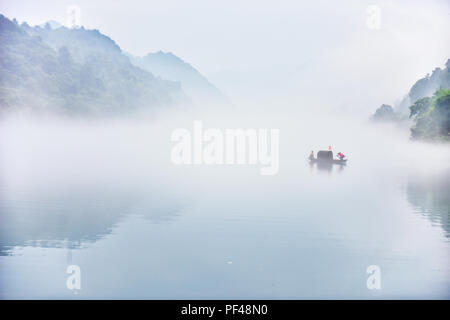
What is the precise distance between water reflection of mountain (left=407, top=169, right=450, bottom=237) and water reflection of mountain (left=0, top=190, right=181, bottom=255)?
46.5 feet

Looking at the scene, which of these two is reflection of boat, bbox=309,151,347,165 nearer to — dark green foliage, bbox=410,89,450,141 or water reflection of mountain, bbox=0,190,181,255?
dark green foliage, bbox=410,89,450,141

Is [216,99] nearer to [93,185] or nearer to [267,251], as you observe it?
[93,185]

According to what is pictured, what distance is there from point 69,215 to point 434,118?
7198 centimetres

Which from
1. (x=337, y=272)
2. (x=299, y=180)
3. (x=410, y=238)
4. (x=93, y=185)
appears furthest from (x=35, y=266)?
(x=299, y=180)

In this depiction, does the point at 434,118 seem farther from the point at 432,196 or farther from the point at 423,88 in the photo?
the point at 432,196

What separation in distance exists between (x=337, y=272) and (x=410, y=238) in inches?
250

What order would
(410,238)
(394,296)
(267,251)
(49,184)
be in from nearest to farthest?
1. (394,296)
2. (267,251)
3. (410,238)
4. (49,184)

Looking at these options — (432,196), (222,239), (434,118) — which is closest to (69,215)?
(222,239)

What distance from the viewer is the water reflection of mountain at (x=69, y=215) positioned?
63.8 ft

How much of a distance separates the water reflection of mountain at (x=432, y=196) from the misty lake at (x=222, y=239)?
10 cm

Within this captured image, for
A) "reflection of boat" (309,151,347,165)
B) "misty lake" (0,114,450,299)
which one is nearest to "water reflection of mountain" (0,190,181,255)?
"misty lake" (0,114,450,299)

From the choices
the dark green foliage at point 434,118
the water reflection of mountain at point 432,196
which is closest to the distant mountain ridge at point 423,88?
the dark green foliage at point 434,118

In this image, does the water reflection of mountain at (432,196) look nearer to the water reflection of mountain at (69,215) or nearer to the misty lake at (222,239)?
the misty lake at (222,239)
